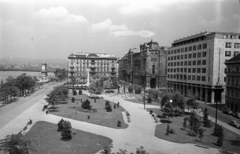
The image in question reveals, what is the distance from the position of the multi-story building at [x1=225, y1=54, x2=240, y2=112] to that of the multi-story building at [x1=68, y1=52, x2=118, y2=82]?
95835 millimetres

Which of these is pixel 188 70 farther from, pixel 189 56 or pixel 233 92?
pixel 233 92

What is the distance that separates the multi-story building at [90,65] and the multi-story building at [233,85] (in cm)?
9584

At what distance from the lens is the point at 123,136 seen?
90.0ft

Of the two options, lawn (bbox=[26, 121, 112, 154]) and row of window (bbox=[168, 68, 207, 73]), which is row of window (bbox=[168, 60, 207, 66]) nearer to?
row of window (bbox=[168, 68, 207, 73])

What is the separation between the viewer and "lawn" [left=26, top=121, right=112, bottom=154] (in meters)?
22.0

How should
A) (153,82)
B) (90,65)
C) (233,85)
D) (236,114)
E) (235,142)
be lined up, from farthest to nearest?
(90,65) → (153,82) → (233,85) → (236,114) → (235,142)

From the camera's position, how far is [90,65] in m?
138

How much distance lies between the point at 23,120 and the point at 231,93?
47542mm

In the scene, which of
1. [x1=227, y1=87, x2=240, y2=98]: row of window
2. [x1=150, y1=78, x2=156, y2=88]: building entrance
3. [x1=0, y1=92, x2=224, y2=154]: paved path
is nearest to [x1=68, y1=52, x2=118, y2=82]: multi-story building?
[x1=150, y1=78, x2=156, y2=88]: building entrance

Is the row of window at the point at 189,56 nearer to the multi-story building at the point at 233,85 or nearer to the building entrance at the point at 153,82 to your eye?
the multi-story building at the point at 233,85

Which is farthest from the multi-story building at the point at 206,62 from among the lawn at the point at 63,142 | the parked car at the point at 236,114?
the lawn at the point at 63,142

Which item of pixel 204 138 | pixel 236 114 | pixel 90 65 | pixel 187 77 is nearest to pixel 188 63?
pixel 187 77

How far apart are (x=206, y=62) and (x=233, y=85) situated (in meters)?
16.1

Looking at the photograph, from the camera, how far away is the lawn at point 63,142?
22016 millimetres
